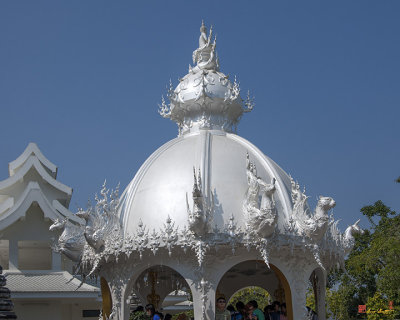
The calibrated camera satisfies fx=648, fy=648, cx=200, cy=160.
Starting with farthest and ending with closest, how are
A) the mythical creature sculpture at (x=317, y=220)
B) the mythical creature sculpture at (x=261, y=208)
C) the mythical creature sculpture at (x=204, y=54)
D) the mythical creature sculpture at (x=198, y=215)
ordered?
1. the mythical creature sculpture at (x=204, y=54)
2. the mythical creature sculpture at (x=317, y=220)
3. the mythical creature sculpture at (x=261, y=208)
4. the mythical creature sculpture at (x=198, y=215)

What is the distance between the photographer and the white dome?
1758 centimetres

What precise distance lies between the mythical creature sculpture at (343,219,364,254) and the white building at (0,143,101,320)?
39.8 ft

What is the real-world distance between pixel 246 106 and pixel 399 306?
14.4 m

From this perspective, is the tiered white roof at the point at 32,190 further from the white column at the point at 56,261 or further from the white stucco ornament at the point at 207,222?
the white stucco ornament at the point at 207,222

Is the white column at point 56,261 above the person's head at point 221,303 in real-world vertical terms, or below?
above

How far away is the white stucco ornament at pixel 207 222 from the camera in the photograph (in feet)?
54.7

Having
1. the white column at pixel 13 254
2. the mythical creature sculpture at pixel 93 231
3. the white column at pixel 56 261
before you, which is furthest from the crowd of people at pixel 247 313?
the white column at pixel 13 254

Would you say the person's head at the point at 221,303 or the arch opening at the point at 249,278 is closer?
the person's head at the point at 221,303

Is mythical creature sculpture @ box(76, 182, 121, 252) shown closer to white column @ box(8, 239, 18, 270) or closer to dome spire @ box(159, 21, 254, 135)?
dome spire @ box(159, 21, 254, 135)

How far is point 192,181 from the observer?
18.1 m

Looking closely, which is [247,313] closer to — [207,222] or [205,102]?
[207,222]

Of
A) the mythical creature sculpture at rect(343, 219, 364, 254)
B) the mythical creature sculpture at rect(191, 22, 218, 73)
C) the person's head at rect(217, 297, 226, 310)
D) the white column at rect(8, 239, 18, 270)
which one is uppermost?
the mythical creature sculpture at rect(191, 22, 218, 73)

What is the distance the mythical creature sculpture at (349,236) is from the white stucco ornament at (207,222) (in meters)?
0.03

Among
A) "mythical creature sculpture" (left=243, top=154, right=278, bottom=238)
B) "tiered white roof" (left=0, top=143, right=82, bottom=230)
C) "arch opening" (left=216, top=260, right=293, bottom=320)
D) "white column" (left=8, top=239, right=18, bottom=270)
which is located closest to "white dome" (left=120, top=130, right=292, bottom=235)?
"mythical creature sculpture" (left=243, top=154, right=278, bottom=238)
